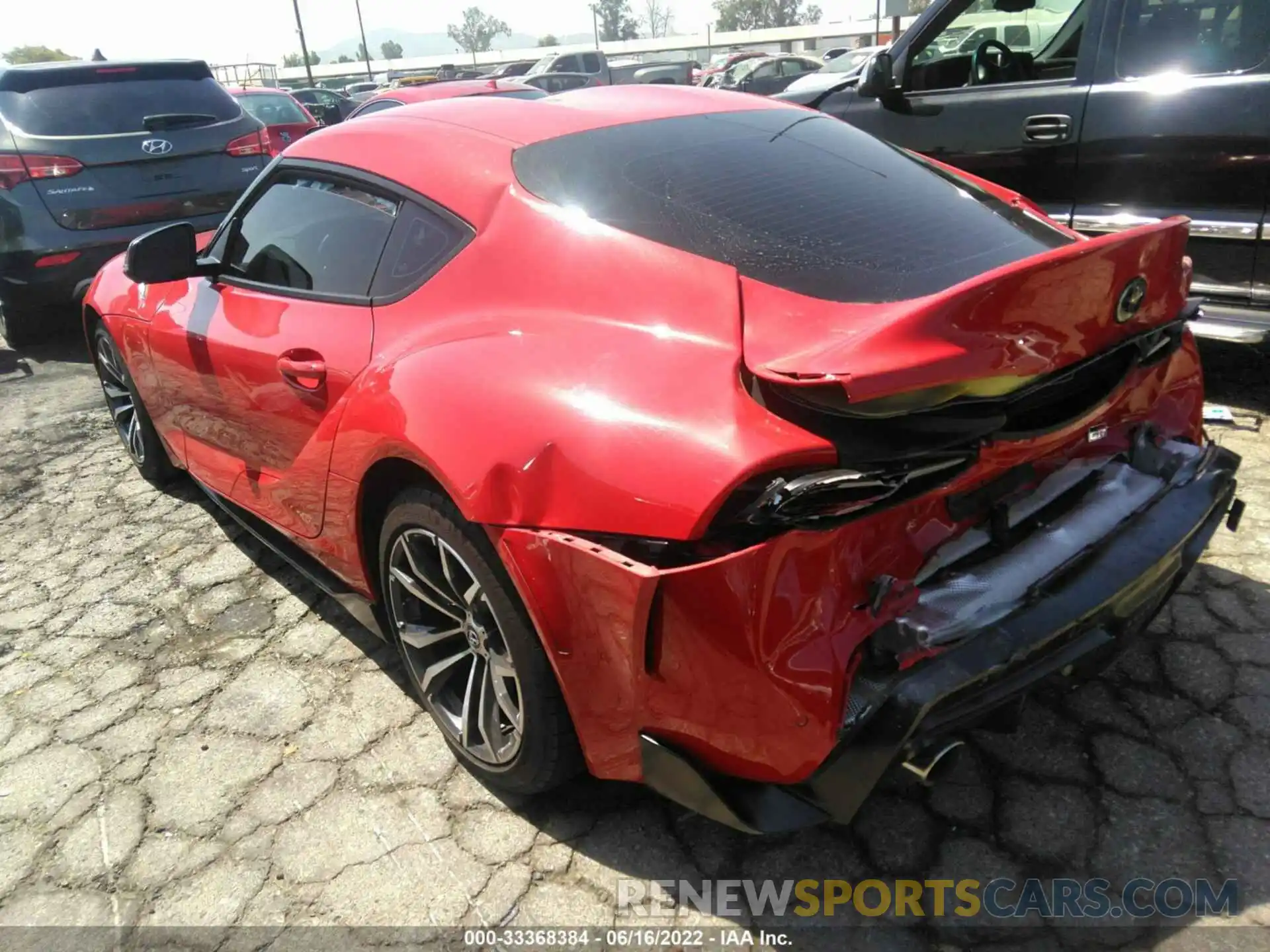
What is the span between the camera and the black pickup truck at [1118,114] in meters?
3.83

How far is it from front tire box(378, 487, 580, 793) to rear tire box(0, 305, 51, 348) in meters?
5.39

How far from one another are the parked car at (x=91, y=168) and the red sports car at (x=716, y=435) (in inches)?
158

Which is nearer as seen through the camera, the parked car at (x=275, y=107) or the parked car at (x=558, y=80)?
the parked car at (x=275, y=107)

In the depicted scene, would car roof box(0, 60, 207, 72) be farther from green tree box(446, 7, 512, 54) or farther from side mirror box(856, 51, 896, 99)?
green tree box(446, 7, 512, 54)

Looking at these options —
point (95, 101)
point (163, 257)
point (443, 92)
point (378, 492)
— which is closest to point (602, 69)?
point (443, 92)

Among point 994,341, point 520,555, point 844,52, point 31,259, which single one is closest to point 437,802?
point 520,555

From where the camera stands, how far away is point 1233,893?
191cm

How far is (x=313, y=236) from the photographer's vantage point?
2838 millimetres

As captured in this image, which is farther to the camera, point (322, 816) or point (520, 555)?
point (322, 816)

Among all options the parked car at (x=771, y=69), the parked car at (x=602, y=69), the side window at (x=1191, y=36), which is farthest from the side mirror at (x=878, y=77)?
the parked car at (x=602, y=69)

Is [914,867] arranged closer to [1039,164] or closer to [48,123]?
[1039,164]

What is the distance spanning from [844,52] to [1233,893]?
2529cm

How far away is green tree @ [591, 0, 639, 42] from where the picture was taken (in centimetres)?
12288

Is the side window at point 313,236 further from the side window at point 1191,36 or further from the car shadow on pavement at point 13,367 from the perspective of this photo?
the car shadow on pavement at point 13,367
